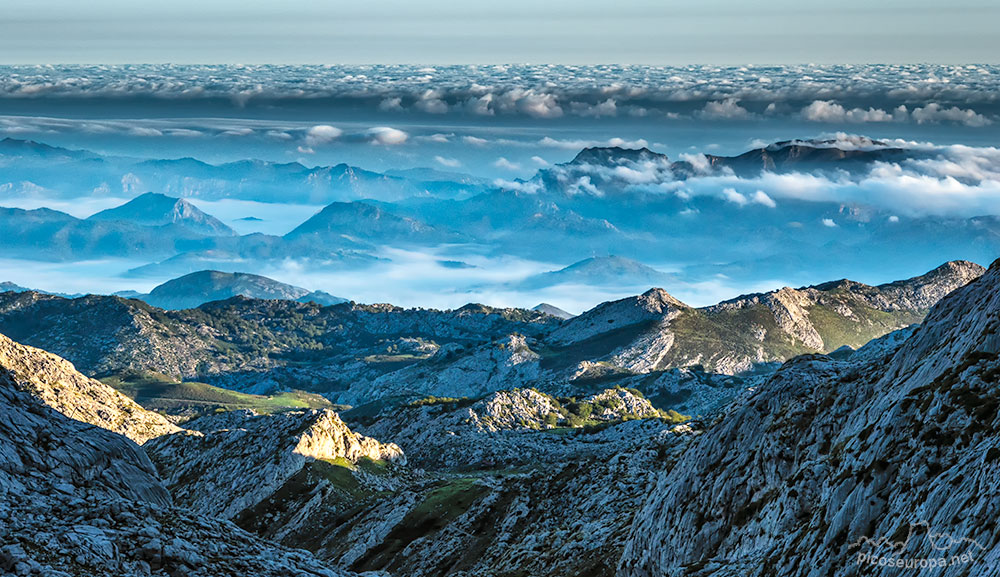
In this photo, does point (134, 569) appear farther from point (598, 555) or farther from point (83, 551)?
point (598, 555)

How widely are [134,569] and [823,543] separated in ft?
124

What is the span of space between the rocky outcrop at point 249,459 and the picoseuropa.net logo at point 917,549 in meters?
136

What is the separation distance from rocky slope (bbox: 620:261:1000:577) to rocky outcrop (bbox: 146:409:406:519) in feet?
346

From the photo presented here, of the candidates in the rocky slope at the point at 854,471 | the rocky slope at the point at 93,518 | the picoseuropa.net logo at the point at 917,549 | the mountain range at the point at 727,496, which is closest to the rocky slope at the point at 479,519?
the mountain range at the point at 727,496

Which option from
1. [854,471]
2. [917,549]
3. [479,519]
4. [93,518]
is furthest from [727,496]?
[479,519]

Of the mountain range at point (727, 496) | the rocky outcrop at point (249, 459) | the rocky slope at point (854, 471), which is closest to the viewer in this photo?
the rocky slope at point (854, 471)

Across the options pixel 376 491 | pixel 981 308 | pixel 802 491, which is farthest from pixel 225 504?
pixel 981 308

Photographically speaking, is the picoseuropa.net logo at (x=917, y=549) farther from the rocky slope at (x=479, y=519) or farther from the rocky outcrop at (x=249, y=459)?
the rocky outcrop at (x=249, y=459)

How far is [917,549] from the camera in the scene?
44.3 metres

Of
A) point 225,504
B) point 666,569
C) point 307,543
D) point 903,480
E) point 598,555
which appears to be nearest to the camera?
point 903,480

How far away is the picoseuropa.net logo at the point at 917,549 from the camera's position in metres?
41.4

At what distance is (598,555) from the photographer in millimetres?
91688

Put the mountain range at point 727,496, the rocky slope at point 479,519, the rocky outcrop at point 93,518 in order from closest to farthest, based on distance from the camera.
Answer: the mountain range at point 727,496
the rocky outcrop at point 93,518
the rocky slope at point 479,519

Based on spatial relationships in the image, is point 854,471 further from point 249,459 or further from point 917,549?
point 249,459
